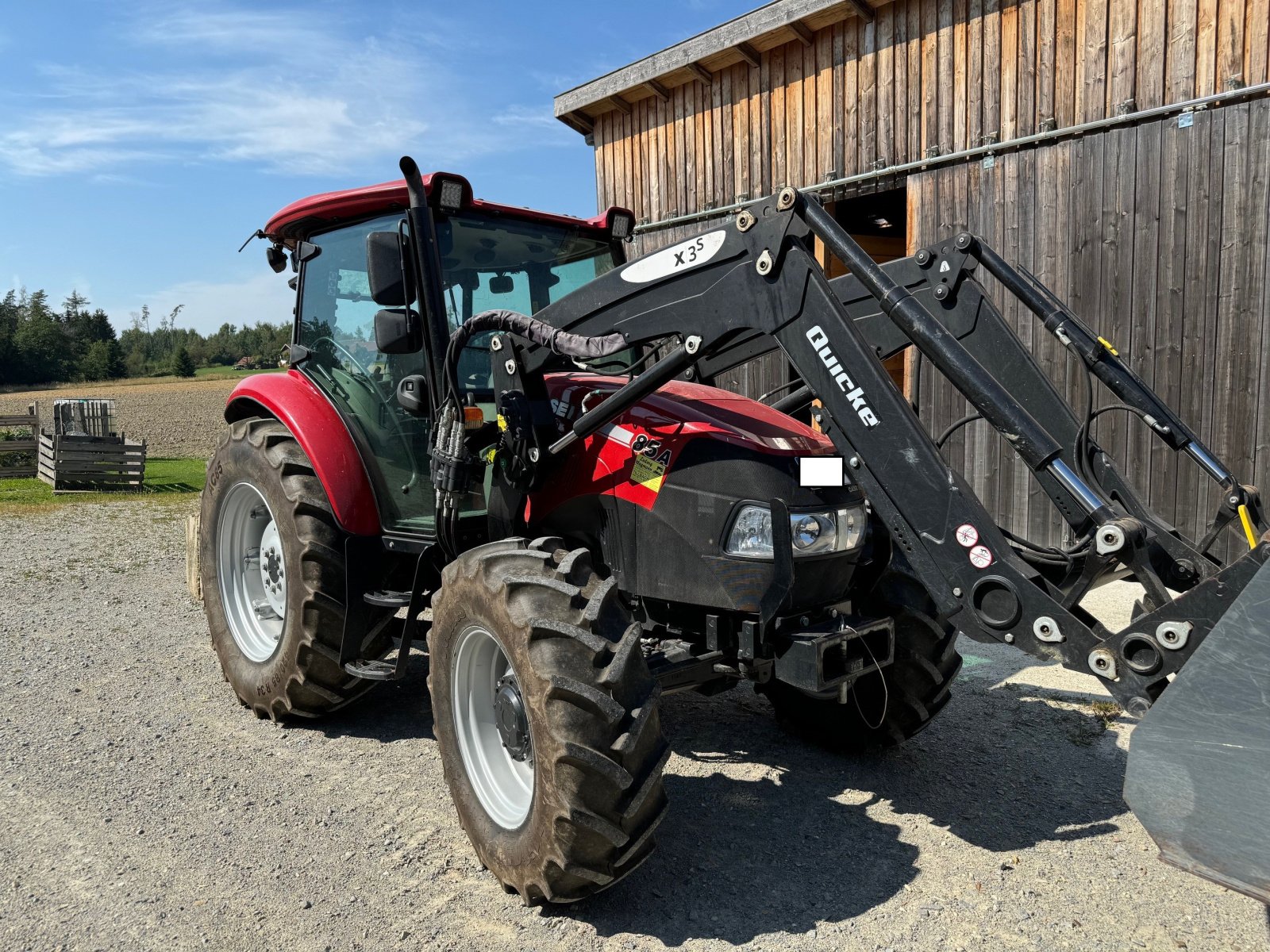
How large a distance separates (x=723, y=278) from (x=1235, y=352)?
194 inches

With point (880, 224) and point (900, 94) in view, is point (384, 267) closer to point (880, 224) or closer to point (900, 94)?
point (900, 94)

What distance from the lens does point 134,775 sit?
12.9 ft

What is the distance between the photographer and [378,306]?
4305 millimetres

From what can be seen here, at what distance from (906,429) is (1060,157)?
5333 millimetres

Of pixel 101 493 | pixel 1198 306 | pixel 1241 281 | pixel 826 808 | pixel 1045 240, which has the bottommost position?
pixel 826 808

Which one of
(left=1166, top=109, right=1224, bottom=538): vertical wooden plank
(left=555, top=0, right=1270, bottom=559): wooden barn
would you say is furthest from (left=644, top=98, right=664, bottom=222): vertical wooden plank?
(left=1166, top=109, right=1224, bottom=538): vertical wooden plank

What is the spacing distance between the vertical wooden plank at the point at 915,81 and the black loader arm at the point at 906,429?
5.38 meters

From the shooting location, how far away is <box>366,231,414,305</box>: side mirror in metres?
3.47

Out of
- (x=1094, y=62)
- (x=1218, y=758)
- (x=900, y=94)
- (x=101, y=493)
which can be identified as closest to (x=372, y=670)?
(x=1218, y=758)

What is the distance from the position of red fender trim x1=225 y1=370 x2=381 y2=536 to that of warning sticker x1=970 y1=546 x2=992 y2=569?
100 inches

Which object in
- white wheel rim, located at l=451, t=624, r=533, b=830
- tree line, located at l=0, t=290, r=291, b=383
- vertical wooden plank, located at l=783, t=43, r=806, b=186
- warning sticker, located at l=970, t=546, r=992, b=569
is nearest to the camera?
warning sticker, located at l=970, t=546, r=992, b=569

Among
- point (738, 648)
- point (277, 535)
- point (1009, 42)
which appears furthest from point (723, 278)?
point (1009, 42)

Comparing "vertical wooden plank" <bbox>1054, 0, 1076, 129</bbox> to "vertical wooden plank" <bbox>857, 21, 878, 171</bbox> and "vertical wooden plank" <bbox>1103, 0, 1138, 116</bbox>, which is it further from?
"vertical wooden plank" <bbox>857, 21, 878, 171</bbox>

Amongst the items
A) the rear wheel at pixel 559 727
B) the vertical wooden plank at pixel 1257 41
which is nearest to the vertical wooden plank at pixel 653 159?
the vertical wooden plank at pixel 1257 41
